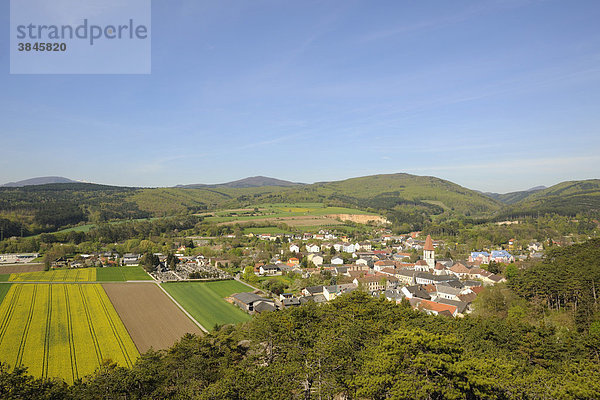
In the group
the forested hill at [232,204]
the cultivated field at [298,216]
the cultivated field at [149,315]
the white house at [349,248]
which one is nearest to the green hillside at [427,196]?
the forested hill at [232,204]

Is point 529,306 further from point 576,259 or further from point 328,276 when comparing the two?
point 328,276

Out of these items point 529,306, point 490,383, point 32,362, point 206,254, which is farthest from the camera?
point 206,254

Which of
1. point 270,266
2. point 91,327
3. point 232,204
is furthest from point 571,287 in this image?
point 232,204

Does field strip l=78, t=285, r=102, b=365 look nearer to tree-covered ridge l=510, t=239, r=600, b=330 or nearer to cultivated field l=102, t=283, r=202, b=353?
cultivated field l=102, t=283, r=202, b=353

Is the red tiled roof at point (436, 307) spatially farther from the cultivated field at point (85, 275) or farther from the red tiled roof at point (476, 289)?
the cultivated field at point (85, 275)

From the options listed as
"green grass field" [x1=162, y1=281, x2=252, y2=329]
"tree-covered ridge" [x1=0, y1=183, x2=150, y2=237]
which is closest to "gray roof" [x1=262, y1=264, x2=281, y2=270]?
"green grass field" [x1=162, y1=281, x2=252, y2=329]

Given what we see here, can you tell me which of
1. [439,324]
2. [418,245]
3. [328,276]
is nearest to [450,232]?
[418,245]
